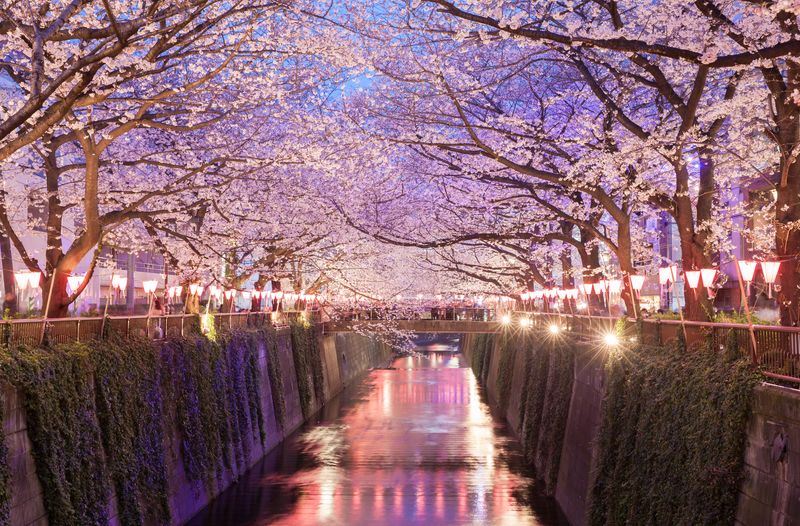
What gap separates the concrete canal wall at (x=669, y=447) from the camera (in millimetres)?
8828

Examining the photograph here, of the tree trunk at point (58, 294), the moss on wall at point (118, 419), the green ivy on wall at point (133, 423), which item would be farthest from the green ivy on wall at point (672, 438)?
the tree trunk at point (58, 294)

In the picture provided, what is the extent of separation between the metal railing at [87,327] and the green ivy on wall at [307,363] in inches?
476

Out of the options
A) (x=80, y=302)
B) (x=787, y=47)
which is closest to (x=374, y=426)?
(x=80, y=302)

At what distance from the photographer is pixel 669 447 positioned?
38.3 feet

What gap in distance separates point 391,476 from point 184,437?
871 cm

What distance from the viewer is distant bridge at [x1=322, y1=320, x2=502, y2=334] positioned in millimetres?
50281

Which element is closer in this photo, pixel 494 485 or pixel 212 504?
pixel 212 504

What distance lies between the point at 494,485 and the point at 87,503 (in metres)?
14.4

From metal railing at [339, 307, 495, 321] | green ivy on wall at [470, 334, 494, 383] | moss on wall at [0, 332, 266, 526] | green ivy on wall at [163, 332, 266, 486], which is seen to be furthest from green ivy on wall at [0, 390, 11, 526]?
green ivy on wall at [470, 334, 494, 383]

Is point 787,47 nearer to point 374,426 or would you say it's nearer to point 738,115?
point 738,115

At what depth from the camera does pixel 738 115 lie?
1911 cm

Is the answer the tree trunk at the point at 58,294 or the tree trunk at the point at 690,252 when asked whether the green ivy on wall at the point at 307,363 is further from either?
the tree trunk at the point at 690,252

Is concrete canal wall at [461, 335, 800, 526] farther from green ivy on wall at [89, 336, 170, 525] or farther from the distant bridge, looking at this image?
the distant bridge

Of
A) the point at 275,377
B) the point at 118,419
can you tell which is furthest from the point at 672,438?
the point at 275,377
